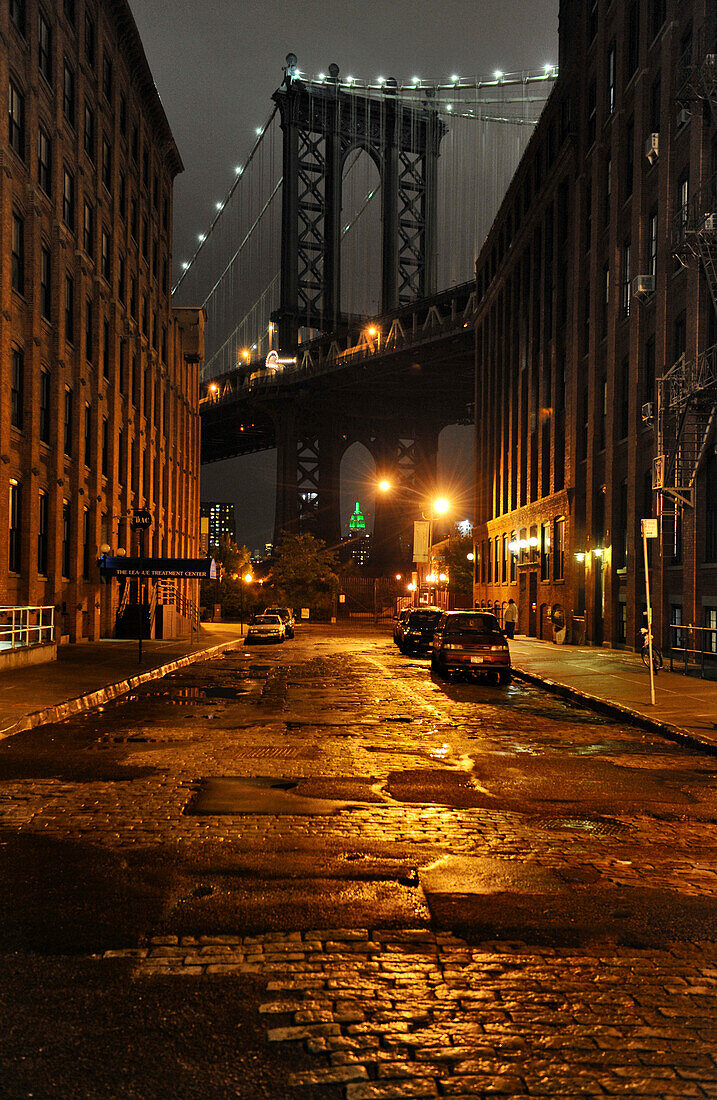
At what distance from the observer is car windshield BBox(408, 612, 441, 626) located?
32250mm

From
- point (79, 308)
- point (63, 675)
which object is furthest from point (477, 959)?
point (79, 308)

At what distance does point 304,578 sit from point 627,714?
65059 mm

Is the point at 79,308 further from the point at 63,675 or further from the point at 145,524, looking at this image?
the point at 63,675

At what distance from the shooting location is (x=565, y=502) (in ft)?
121

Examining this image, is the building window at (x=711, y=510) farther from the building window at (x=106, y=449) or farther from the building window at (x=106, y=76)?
the building window at (x=106, y=76)

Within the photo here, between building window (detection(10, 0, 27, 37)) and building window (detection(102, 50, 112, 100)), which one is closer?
building window (detection(10, 0, 27, 37))

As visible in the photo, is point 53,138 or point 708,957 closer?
point 708,957

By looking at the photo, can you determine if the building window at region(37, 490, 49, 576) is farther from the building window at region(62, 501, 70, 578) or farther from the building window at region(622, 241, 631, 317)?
the building window at region(622, 241, 631, 317)

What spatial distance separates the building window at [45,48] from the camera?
96.3 ft

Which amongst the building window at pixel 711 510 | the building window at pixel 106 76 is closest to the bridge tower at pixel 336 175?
the building window at pixel 106 76

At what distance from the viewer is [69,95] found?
32875 mm

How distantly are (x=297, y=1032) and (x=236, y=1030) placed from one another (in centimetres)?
25

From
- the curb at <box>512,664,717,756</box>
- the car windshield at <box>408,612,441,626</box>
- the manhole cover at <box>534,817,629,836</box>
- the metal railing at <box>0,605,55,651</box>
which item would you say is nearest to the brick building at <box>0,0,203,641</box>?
the metal railing at <box>0,605,55,651</box>

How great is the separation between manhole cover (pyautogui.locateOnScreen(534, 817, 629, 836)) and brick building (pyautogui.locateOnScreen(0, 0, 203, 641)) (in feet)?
69.9
